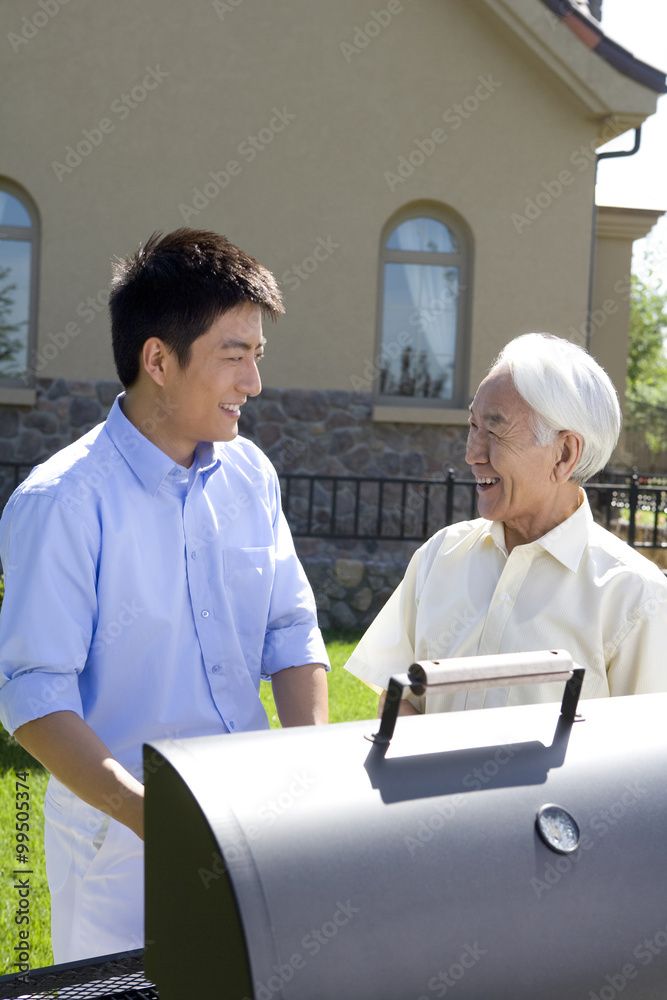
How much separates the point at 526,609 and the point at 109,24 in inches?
310

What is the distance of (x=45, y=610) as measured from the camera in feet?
5.57

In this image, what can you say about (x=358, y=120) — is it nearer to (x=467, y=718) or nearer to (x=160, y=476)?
(x=160, y=476)

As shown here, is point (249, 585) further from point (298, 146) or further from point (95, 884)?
point (298, 146)

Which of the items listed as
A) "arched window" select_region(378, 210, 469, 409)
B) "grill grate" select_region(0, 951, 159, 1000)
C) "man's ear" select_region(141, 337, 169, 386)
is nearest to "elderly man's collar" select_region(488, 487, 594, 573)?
"man's ear" select_region(141, 337, 169, 386)

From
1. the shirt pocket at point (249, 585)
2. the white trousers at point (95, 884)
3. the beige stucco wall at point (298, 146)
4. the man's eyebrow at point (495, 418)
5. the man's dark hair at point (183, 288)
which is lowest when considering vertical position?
the white trousers at point (95, 884)

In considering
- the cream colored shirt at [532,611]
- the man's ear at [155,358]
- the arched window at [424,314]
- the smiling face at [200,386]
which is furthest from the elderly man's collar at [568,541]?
the arched window at [424,314]

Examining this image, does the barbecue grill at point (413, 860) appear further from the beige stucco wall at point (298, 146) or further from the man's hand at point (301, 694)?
the beige stucco wall at point (298, 146)

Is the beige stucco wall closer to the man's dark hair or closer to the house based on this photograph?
the house

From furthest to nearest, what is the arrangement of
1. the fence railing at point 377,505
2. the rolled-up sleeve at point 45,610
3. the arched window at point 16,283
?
1. the arched window at point 16,283
2. the fence railing at point 377,505
3. the rolled-up sleeve at point 45,610

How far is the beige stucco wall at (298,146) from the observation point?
8.17 m

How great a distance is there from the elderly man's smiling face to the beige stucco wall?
21.4 feet

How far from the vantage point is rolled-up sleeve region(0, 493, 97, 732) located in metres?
1.68

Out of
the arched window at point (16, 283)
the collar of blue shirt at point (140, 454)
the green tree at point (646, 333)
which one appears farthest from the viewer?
the green tree at point (646, 333)

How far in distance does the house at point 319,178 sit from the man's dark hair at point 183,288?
6.51 m
